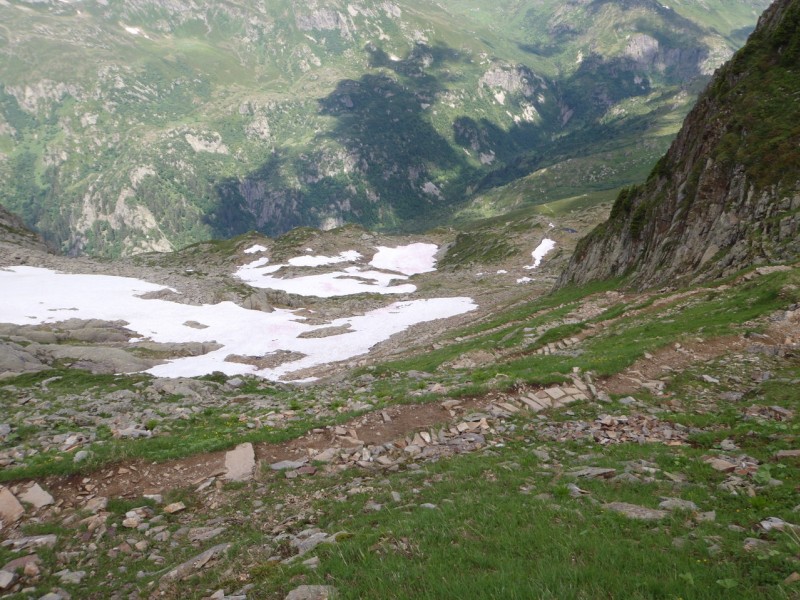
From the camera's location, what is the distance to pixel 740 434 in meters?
13.0

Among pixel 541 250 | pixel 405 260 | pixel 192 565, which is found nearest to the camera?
pixel 192 565

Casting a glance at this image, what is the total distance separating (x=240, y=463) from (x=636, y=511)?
1254 cm

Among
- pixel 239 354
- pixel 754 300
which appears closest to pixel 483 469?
pixel 754 300

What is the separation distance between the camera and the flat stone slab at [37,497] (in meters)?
12.6

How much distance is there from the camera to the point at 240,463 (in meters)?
15.3

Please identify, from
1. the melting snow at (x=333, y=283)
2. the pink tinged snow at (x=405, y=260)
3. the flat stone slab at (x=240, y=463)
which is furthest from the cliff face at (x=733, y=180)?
the pink tinged snow at (x=405, y=260)

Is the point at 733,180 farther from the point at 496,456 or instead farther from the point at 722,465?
the point at 496,456

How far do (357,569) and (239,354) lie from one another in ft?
171

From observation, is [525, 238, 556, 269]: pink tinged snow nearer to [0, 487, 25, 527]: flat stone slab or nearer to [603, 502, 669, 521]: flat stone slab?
[603, 502, 669, 521]: flat stone slab

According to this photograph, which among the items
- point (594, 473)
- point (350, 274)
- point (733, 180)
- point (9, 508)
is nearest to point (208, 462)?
point (9, 508)

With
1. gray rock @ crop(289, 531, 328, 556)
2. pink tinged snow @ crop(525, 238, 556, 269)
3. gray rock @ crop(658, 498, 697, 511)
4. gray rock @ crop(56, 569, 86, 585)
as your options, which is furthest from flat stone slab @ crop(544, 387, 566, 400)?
pink tinged snow @ crop(525, 238, 556, 269)

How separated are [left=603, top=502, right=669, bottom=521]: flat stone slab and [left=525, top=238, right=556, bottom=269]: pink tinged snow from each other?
457 feet

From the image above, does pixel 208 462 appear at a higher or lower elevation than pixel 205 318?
higher

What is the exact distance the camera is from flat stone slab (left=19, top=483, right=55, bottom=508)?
12.6m
